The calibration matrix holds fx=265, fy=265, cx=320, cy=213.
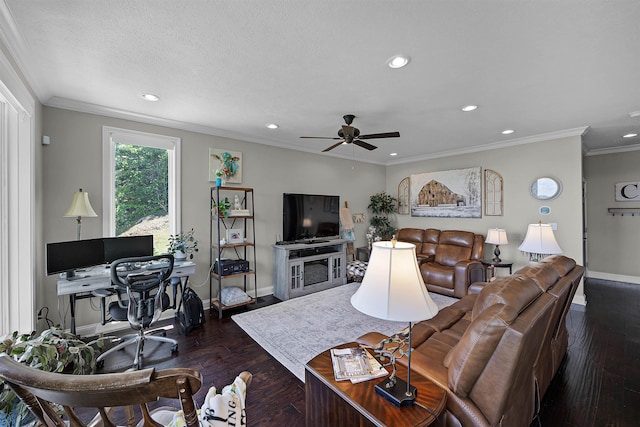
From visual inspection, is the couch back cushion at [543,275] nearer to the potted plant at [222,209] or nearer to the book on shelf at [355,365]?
the book on shelf at [355,365]

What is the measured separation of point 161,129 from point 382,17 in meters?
3.07

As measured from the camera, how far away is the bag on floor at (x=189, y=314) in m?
3.06

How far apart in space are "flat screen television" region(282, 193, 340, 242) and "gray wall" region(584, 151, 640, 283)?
5.09m

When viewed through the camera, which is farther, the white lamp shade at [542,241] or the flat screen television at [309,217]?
the flat screen television at [309,217]

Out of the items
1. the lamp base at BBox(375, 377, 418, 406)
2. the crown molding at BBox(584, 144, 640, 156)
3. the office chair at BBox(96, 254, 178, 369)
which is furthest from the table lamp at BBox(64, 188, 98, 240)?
the crown molding at BBox(584, 144, 640, 156)

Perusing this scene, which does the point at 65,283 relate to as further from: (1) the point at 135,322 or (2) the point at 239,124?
(2) the point at 239,124

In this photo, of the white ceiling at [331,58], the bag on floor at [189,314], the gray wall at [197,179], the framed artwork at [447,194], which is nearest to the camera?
the white ceiling at [331,58]

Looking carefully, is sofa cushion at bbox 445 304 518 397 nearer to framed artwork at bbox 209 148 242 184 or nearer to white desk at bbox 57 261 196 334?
white desk at bbox 57 261 196 334

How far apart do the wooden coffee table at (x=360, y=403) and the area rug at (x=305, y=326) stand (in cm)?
97

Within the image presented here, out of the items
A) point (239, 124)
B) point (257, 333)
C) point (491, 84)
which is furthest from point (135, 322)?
point (491, 84)

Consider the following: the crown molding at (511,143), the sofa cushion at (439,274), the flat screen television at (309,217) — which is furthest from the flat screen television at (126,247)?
the crown molding at (511,143)

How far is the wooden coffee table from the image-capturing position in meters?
1.08

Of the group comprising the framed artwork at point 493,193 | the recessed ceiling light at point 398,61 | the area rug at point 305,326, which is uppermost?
the recessed ceiling light at point 398,61

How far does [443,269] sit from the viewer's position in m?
4.32
